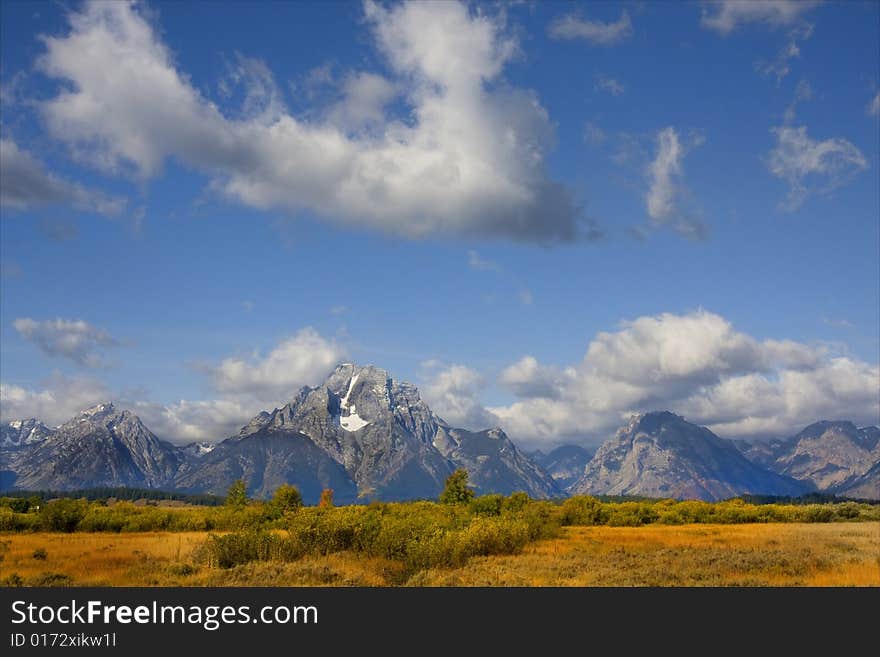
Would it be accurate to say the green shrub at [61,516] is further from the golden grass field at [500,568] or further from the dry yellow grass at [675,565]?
the dry yellow grass at [675,565]

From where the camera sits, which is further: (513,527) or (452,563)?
(513,527)

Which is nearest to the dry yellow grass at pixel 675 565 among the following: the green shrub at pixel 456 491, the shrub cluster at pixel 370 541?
the shrub cluster at pixel 370 541

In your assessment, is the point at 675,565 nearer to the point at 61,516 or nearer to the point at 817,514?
the point at 61,516

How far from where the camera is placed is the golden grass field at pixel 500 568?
33.8m

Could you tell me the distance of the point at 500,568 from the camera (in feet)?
130

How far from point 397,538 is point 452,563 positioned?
3881mm

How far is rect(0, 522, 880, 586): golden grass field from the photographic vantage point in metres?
33.8
